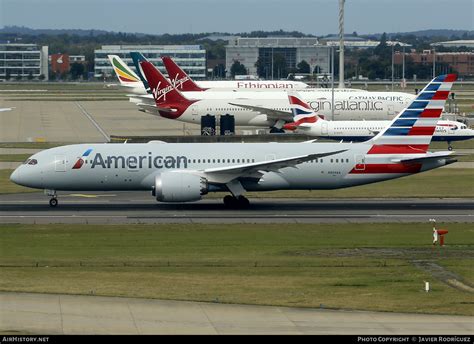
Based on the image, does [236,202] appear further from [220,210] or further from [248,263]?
[248,263]

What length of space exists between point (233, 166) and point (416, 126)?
972 cm

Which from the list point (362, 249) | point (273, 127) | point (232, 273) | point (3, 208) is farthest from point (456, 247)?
point (273, 127)

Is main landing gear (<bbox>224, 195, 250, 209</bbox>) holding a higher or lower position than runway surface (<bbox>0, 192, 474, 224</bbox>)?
higher

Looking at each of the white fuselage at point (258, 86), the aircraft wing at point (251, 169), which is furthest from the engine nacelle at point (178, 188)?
the white fuselage at point (258, 86)

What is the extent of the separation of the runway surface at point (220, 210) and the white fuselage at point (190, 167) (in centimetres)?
130

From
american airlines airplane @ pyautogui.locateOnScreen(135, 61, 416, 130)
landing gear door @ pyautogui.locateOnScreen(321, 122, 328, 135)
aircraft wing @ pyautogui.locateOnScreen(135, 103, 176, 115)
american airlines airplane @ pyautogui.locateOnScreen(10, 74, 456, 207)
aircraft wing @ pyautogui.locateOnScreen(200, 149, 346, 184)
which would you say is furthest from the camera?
aircraft wing @ pyautogui.locateOnScreen(135, 103, 176, 115)

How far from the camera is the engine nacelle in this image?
171ft

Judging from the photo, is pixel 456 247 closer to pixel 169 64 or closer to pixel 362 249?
pixel 362 249

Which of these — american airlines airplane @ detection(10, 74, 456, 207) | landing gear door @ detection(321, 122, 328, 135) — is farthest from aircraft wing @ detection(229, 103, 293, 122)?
american airlines airplane @ detection(10, 74, 456, 207)

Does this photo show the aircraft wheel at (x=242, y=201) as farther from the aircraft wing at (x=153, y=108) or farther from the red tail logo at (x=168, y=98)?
the aircraft wing at (x=153, y=108)

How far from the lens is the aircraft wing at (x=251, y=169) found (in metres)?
52.7

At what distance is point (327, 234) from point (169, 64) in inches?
2667

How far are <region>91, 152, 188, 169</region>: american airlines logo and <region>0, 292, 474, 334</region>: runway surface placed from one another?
23017mm

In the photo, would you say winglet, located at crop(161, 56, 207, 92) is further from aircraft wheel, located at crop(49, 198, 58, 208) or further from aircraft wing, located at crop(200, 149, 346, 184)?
aircraft wing, located at crop(200, 149, 346, 184)
